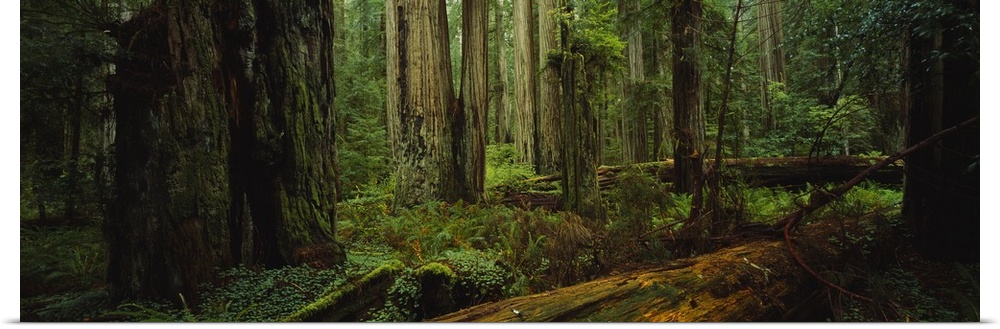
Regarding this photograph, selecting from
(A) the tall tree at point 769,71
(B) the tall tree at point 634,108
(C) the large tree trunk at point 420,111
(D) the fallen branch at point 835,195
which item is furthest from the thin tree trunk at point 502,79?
(D) the fallen branch at point 835,195

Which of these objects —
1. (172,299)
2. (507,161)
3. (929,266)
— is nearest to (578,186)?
(929,266)

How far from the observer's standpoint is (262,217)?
3.08m

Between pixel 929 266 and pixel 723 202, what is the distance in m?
1.35

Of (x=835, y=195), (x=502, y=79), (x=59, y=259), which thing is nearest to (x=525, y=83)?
(x=502, y=79)

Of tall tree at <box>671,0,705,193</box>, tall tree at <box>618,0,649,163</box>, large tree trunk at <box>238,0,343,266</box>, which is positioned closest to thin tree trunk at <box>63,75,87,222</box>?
large tree trunk at <box>238,0,343,266</box>

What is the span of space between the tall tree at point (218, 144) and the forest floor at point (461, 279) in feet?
0.63

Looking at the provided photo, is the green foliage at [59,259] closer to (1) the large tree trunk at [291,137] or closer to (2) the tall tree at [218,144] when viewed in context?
(2) the tall tree at [218,144]

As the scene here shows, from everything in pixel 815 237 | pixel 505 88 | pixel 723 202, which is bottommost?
pixel 815 237

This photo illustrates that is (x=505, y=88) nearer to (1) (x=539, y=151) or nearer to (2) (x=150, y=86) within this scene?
(1) (x=539, y=151)

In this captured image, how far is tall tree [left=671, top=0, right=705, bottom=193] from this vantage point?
6258mm

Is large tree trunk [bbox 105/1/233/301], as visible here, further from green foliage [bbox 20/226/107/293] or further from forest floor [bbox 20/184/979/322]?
green foliage [bbox 20/226/107/293]

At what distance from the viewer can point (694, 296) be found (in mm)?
2361

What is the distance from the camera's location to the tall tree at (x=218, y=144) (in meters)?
2.63

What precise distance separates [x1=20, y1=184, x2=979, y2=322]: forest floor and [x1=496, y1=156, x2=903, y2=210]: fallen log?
2973 millimetres
